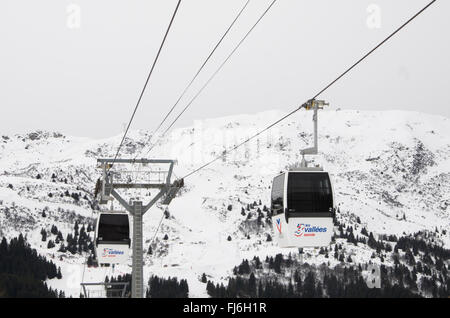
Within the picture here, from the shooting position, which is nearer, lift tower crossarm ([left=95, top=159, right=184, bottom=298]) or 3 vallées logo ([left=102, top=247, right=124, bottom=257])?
lift tower crossarm ([left=95, top=159, right=184, bottom=298])

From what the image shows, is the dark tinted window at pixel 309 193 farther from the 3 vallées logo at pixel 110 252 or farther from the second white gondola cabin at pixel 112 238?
the 3 vallées logo at pixel 110 252

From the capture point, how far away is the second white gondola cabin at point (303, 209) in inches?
807

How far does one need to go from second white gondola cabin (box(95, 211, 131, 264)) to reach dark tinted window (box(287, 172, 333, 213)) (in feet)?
58.3

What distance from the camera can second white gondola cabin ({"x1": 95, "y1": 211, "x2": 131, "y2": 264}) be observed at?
37.2m

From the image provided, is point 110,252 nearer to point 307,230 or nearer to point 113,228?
point 113,228

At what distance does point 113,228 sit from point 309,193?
20123 mm

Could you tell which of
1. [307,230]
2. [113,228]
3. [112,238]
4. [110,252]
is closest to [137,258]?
[110,252]

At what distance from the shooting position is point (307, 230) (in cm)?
2059

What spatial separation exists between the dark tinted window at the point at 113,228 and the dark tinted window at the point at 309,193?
19.3 meters

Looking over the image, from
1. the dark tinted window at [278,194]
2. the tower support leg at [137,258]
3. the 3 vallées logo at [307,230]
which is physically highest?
the dark tinted window at [278,194]

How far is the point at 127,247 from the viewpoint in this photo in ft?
126

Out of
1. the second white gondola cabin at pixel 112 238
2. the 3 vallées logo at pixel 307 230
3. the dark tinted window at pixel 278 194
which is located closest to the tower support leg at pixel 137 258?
the second white gondola cabin at pixel 112 238

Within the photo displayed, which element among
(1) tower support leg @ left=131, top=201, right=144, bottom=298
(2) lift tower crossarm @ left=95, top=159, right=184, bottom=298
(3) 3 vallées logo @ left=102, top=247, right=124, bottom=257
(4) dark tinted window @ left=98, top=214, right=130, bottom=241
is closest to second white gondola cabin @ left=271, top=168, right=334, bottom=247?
(1) tower support leg @ left=131, top=201, right=144, bottom=298

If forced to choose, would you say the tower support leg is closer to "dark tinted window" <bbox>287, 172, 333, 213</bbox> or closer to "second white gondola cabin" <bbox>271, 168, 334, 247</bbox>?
"second white gondola cabin" <bbox>271, 168, 334, 247</bbox>
